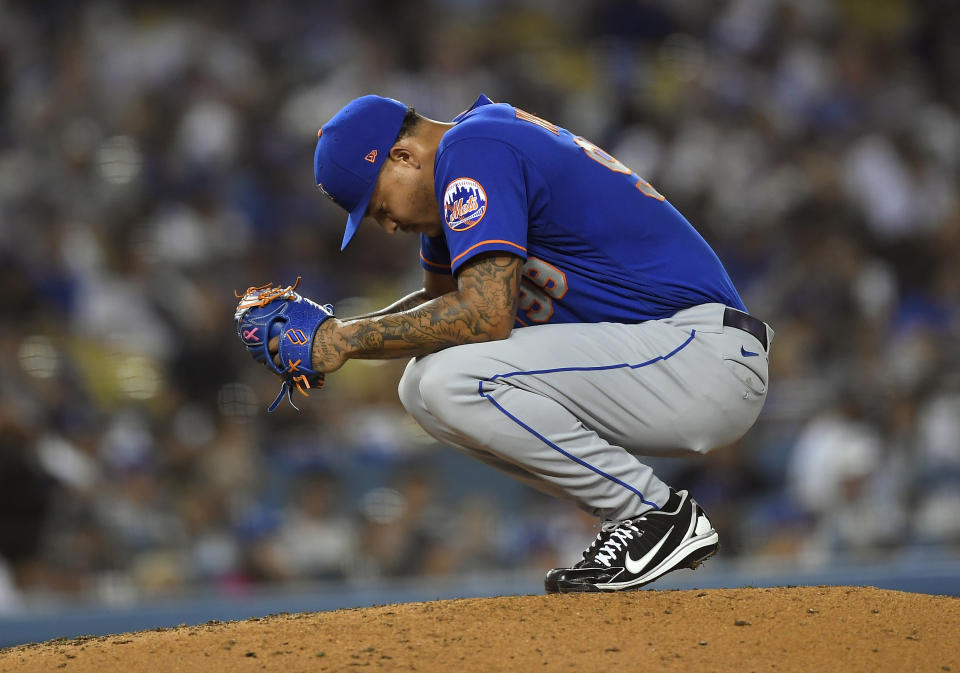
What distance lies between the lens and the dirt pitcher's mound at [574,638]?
2.55 meters

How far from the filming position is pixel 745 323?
3.25 meters

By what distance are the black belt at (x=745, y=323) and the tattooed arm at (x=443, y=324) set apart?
0.64 m

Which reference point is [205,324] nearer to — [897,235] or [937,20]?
[897,235]

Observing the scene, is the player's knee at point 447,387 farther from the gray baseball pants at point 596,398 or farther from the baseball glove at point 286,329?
the baseball glove at point 286,329

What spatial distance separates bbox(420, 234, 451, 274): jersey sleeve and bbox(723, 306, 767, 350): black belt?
861 mm

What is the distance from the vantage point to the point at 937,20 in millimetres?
9086

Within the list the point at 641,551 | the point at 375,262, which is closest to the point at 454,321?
the point at 641,551

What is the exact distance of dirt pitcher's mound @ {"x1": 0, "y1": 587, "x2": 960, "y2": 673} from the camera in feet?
8.37

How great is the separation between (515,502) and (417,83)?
11.1ft

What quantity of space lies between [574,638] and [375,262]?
502 centimetres

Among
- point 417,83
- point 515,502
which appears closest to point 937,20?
point 417,83

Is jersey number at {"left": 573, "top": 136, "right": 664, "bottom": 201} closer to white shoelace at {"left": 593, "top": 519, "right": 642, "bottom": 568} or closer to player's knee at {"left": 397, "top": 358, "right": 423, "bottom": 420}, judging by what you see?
player's knee at {"left": 397, "top": 358, "right": 423, "bottom": 420}

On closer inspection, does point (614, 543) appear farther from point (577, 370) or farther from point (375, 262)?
point (375, 262)

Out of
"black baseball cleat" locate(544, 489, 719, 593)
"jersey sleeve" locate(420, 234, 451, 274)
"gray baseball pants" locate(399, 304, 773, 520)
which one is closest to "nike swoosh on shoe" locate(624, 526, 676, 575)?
"black baseball cleat" locate(544, 489, 719, 593)
